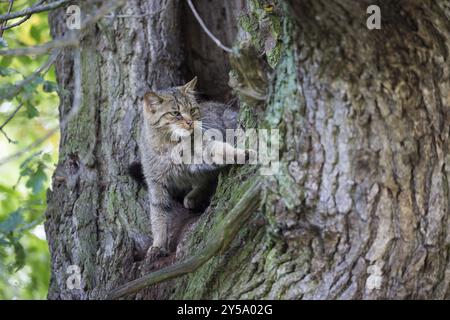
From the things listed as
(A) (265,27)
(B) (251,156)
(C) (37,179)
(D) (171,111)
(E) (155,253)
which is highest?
(A) (265,27)

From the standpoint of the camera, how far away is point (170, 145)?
5.35 m

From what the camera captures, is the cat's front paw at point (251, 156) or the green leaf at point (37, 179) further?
the green leaf at point (37, 179)

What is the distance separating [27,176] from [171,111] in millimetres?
1547

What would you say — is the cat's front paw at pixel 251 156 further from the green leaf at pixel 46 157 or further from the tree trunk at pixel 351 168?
the green leaf at pixel 46 157

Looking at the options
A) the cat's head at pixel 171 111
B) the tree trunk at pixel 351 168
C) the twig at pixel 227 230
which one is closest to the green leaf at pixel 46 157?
the cat's head at pixel 171 111

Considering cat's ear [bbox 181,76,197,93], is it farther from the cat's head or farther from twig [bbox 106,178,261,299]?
twig [bbox 106,178,261,299]

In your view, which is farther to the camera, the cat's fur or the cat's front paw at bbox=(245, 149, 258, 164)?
the cat's fur

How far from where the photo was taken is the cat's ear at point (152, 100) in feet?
16.9

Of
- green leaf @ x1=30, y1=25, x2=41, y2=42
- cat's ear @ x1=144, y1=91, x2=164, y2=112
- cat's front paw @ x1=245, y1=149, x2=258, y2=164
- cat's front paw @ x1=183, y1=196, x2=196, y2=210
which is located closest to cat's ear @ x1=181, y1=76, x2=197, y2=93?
cat's ear @ x1=144, y1=91, x2=164, y2=112

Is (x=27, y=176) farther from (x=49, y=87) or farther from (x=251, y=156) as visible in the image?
(x=251, y=156)

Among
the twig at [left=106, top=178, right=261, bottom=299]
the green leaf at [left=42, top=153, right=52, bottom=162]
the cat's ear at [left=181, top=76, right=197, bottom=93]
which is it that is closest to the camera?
the twig at [left=106, top=178, right=261, bottom=299]

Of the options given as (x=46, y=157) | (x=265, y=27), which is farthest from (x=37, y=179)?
(x=265, y=27)

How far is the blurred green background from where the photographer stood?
15.5 ft

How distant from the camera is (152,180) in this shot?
205 inches
